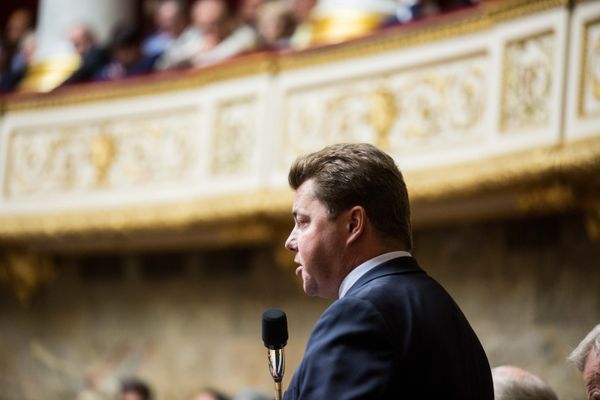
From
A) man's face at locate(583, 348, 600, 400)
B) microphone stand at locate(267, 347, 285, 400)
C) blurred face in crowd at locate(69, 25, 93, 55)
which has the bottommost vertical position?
man's face at locate(583, 348, 600, 400)

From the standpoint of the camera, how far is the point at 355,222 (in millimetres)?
2121

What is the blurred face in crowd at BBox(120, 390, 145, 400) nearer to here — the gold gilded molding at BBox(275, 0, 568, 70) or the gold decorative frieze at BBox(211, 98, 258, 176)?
the gold decorative frieze at BBox(211, 98, 258, 176)

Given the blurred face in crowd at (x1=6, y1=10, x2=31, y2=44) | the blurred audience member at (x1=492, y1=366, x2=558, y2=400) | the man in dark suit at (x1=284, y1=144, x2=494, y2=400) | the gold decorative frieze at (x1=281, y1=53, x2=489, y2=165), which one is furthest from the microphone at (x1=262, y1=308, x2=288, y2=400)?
the blurred face in crowd at (x1=6, y1=10, x2=31, y2=44)

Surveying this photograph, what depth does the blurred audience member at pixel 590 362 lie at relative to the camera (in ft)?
7.67

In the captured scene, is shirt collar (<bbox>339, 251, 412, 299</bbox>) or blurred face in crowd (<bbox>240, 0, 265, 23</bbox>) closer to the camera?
shirt collar (<bbox>339, 251, 412, 299</bbox>)

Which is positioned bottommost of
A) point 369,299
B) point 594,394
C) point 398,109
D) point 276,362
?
point 594,394

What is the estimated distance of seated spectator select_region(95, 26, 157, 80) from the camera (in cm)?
908

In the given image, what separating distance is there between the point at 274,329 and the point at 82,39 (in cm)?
788

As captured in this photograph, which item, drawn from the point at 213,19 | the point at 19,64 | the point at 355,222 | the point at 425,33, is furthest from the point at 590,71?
the point at 19,64

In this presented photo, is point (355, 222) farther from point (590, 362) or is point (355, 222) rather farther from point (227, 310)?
point (227, 310)

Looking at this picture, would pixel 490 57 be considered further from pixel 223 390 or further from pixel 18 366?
pixel 18 366

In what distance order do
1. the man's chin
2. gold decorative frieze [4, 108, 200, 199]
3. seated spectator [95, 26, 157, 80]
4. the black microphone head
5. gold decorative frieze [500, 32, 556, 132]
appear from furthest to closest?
1. seated spectator [95, 26, 157, 80]
2. gold decorative frieze [4, 108, 200, 199]
3. gold decorative frieze [500, 32, 556, 132]
4. the man's chin
5. the black microphone head

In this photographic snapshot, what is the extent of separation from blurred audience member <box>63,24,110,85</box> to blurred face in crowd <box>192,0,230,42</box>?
1145mm

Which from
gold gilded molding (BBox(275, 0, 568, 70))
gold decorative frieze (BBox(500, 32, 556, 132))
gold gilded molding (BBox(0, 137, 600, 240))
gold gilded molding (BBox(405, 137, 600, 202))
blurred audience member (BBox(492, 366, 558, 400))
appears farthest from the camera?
gold gilded molding (BBox(275, 0, 568, 70))
